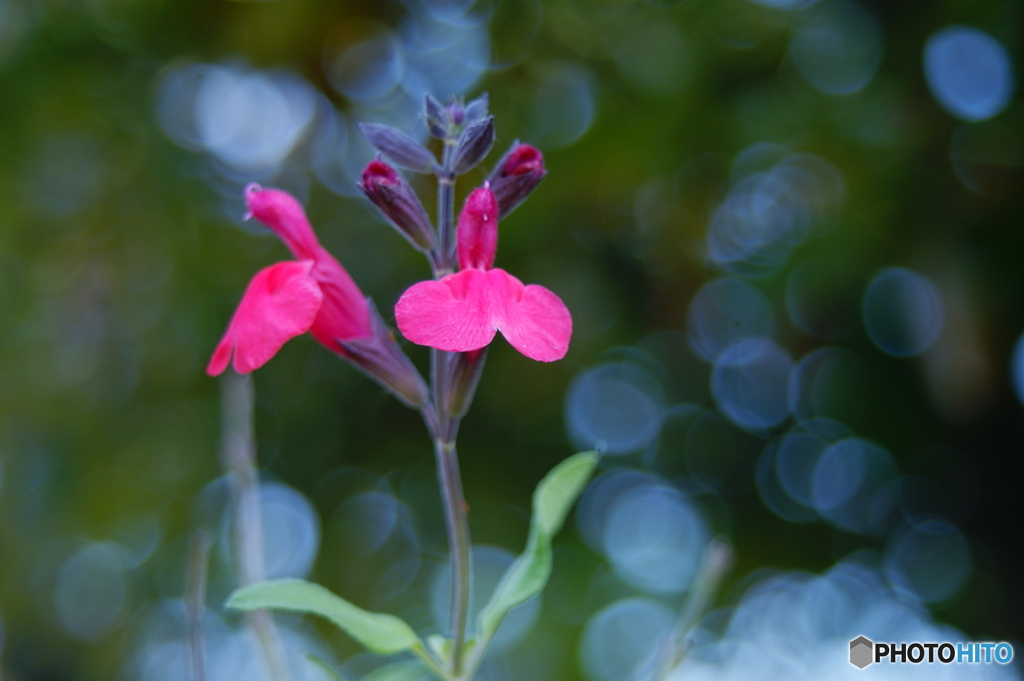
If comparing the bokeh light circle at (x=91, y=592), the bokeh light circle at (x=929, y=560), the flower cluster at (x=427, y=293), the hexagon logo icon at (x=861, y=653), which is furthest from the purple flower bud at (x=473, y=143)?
the bokeh light circle at (x=929, y=560)

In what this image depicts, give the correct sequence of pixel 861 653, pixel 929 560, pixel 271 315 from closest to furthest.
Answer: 1. pixel 271 315
2. pixel 861 653
3. pixel 929 560

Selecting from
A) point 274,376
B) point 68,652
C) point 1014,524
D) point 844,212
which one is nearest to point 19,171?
point 274,376

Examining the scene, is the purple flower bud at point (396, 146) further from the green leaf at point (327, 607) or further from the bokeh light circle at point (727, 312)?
the bokeh light circle at point (727, 312)

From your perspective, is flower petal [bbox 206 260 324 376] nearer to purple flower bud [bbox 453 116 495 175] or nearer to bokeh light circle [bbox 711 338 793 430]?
purple flower bud [bbox 453 116 495 175]

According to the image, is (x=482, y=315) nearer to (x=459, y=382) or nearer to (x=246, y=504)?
(x=459, y=382)

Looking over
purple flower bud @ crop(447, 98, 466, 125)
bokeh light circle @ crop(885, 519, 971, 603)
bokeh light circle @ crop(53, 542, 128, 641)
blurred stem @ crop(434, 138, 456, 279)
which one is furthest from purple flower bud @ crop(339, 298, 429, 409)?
bokeh light circle @ crop(885, 519, 971, 603)

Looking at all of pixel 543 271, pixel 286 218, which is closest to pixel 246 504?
pixel 286 218
